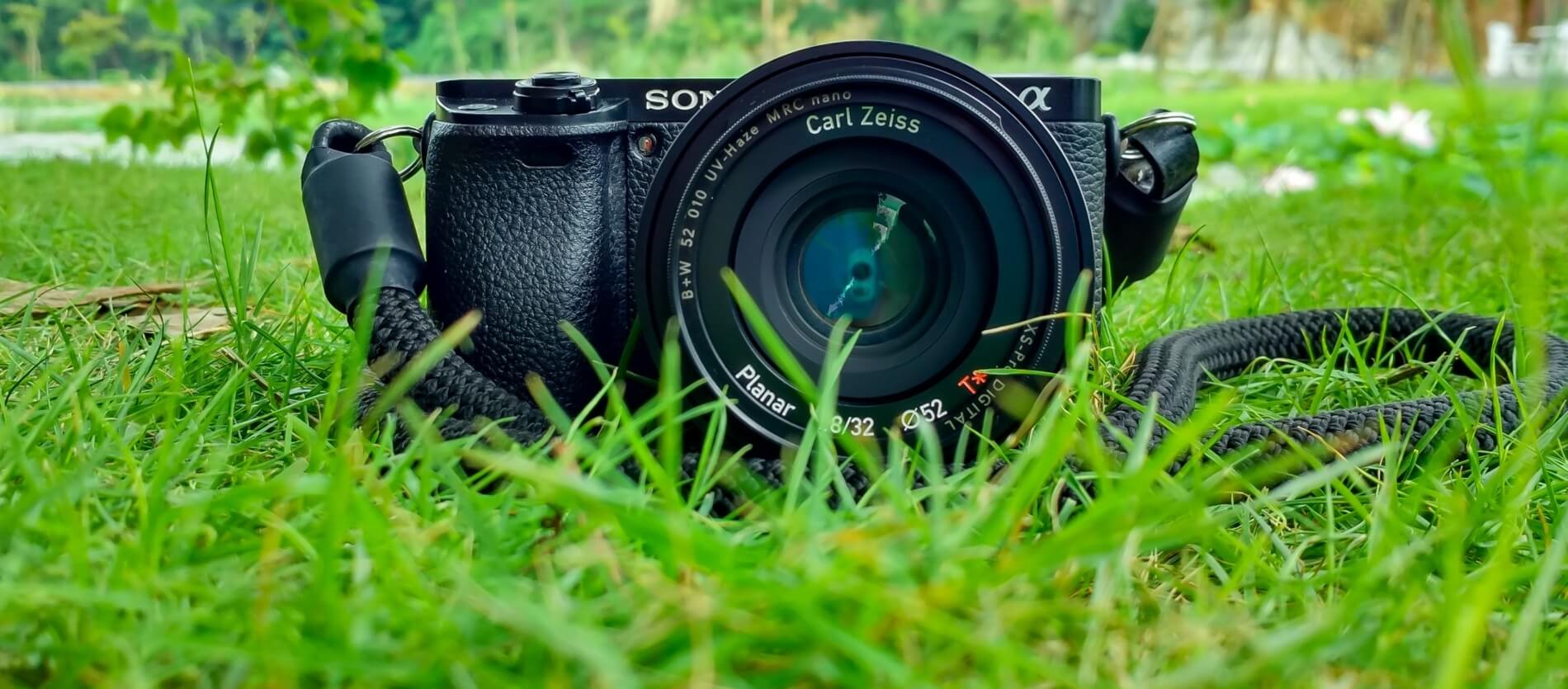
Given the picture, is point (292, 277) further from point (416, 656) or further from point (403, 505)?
point (416, 656)

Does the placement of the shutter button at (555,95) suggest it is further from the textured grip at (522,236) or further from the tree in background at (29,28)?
the tree in background at (29,28)

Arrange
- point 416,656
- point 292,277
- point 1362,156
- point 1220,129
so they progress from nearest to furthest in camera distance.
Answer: point 416,656
point 292,277
point 1362,156
point 1220,129

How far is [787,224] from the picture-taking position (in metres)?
0.58

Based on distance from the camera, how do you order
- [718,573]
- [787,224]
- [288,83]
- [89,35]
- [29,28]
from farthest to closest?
[29,28]
[89,35]
[288,83]
[787,224]
[718,573]

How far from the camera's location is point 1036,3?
23.4 ft

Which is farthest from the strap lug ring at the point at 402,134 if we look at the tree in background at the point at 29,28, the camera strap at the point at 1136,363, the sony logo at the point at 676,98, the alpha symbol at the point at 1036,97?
the tree in background at the point at 29,28

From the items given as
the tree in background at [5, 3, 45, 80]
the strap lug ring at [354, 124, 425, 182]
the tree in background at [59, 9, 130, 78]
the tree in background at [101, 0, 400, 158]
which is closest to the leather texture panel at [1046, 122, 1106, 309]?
the strap lug ring at [354, 124, 425, 182]

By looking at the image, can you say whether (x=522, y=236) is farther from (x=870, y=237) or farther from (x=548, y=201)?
(x=870, y=237)

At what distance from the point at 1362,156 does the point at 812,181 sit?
5.23ft

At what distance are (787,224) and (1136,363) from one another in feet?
0.73

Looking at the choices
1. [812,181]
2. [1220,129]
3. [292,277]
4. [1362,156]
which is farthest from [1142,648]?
[1220,129]

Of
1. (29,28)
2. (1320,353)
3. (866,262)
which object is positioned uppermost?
(29,28)

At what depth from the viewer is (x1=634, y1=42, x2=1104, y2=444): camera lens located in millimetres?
549

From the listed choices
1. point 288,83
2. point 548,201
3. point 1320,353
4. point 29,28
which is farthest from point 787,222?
point 29,28
